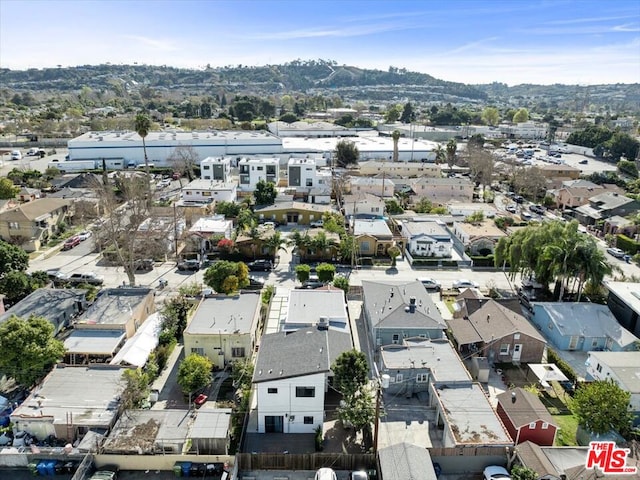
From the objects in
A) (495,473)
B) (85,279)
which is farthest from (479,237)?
(85,279)

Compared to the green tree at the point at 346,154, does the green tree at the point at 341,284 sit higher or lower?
lower

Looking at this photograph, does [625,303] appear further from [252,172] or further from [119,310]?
[252,172]

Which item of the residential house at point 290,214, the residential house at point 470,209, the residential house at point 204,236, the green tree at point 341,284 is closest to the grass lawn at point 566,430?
the green tree at point 341,284

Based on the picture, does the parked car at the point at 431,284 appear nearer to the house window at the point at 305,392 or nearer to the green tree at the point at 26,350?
the house window at the point at 305,392

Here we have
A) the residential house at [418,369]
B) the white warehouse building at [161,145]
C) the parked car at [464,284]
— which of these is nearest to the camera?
the residential house at [418,369]

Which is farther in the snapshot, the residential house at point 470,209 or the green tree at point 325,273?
the residential house at point 470,209

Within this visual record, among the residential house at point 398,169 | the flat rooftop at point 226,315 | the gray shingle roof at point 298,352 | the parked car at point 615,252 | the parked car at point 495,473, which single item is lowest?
the parked car at point 495,473
